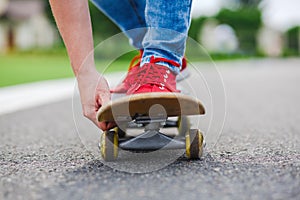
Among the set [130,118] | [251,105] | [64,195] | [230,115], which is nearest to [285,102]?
[251,105]

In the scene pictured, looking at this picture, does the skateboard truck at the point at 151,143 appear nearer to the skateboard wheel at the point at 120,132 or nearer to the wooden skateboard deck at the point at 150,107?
the wooden skateboard deck at the point at 150,107

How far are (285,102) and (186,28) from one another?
291 centimetres

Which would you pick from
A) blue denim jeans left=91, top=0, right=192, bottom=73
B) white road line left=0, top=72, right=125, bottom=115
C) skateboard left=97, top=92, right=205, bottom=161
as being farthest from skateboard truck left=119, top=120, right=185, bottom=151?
white road line left=0, top=72, right=125, bottom=115

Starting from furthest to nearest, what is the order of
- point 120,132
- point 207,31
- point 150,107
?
1. point 207,31
2. point 120,132
3. point 150,107

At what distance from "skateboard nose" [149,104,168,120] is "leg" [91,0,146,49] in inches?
29.4

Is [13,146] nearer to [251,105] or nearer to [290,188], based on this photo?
[290,188]

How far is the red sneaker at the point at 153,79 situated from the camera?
5.59 feet

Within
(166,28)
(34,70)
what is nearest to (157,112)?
(166,28)

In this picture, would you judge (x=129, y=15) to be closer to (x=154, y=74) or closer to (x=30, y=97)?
(x=154, y=74)

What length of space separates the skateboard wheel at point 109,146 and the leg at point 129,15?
2.34ft

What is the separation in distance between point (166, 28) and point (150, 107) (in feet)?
1.34

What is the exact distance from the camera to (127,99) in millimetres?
1584

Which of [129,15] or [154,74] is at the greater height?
[129,15]

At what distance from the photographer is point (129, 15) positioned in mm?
2379
